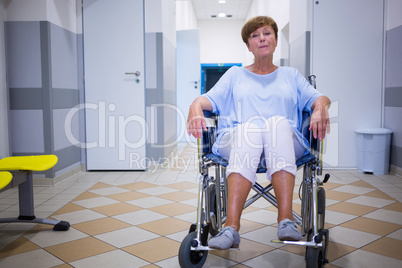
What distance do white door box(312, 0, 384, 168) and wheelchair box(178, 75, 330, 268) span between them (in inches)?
89.4

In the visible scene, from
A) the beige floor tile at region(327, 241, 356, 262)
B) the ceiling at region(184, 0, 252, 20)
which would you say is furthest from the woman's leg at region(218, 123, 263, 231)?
the ceiling at region(184, 0, 252, 20)

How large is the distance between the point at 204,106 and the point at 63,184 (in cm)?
230

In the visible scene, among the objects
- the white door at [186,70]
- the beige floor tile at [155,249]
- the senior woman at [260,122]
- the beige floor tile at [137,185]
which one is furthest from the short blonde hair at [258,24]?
the white door at [186,70]

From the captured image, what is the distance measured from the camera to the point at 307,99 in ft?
6.57

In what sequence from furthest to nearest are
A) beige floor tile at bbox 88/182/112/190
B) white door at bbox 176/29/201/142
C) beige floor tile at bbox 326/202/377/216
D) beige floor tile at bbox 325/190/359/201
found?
white door at bbox 176/29/201/142
beige floor tile at bbox 88/182/112/190
beige floor tile at bbox 325/190/359/201
beige floor tile at bbox 326/202/377/216

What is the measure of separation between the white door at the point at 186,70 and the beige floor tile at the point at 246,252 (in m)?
4.78

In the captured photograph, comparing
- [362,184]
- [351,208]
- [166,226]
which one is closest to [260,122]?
[166,226]

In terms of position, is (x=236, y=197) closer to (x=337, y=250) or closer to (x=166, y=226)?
(x=337, y=250)

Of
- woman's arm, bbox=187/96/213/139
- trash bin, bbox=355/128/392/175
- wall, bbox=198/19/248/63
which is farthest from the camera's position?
wall, bbox=198/19/248/63

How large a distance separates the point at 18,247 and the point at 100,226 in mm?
510

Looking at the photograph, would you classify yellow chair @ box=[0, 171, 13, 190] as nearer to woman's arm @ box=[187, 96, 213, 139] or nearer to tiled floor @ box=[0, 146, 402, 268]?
tiled floor @ box=[0, 146, 402, 268]

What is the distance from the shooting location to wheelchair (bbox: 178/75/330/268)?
5.38ft

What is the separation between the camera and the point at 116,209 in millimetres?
2881

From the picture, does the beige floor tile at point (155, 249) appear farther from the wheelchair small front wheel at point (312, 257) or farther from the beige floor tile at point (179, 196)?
the beige floor tile at point (179, 196)
